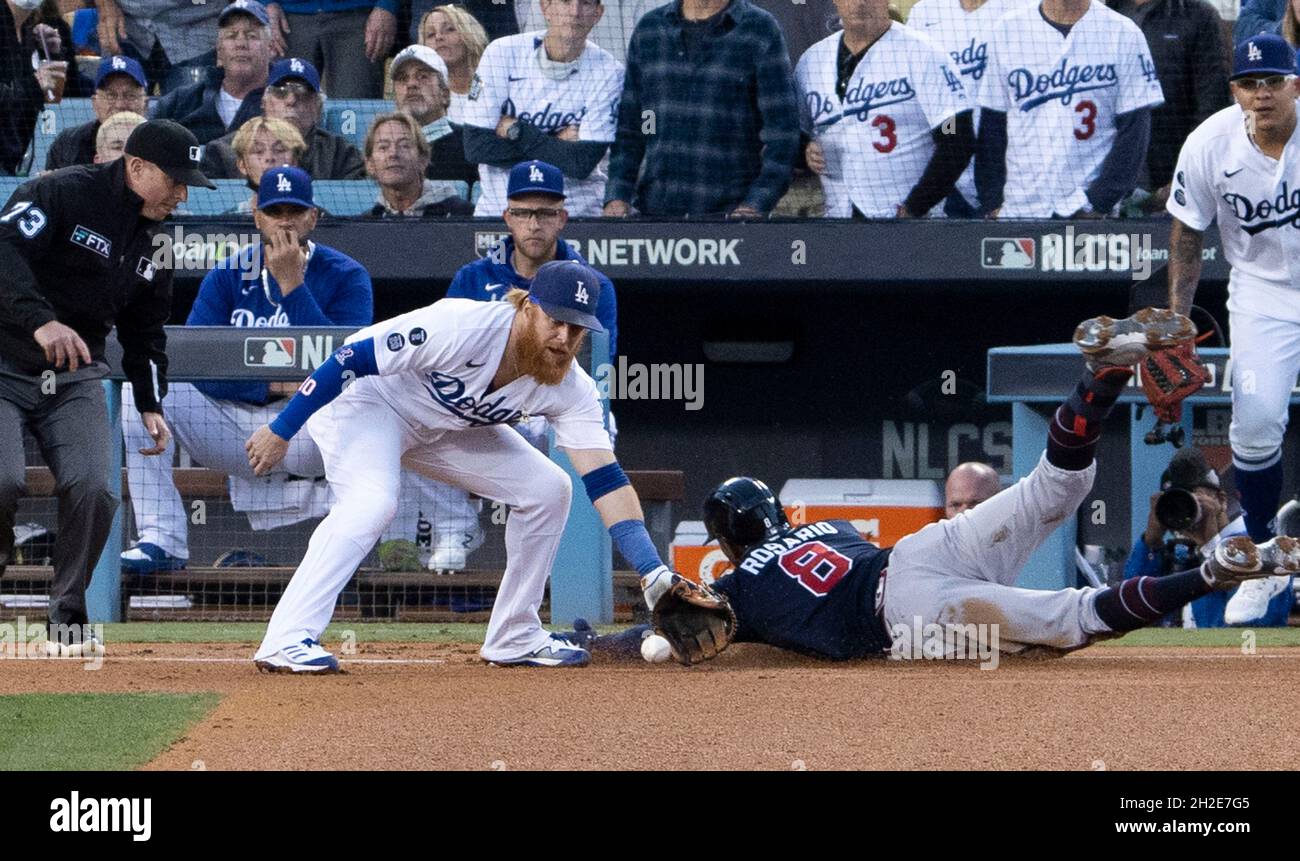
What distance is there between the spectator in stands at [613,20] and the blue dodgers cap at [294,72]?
1178 millimetres

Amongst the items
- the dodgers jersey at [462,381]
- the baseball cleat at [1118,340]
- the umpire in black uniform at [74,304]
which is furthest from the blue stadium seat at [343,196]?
the baseball cleat at [1118,340]

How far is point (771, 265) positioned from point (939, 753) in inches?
195

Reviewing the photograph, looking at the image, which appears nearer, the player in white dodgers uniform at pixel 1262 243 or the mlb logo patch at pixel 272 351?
the player in white dodgers uniform at pixel 1262 243

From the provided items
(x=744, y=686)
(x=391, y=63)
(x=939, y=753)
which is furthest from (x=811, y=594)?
(x=391, y=63)

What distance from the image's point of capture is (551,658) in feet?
18.2

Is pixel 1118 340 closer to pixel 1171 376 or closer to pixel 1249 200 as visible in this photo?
pixel 1171 376

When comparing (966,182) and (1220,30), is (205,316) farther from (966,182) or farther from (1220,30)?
(1220,30)

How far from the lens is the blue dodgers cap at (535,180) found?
22.0 ft

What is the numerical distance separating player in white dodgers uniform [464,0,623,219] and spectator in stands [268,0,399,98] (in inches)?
38.3

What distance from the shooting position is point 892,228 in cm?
844

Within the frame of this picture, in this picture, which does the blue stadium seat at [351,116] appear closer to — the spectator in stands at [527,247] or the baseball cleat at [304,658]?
the spectator in stands at [527,247]

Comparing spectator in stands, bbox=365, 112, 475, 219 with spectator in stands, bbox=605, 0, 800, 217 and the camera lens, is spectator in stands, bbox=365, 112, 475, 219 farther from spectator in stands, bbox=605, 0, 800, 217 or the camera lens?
the camera lens

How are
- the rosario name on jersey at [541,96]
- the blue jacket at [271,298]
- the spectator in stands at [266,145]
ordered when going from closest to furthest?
1. the blue jacket at [271,298]
2. the spectator in stands at [266,145]
3. the rosario name on jersey at [541,96]

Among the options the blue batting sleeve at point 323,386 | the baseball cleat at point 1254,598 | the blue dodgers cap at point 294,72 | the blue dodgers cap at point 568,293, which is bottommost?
the baseball cleat at point 1254,598
